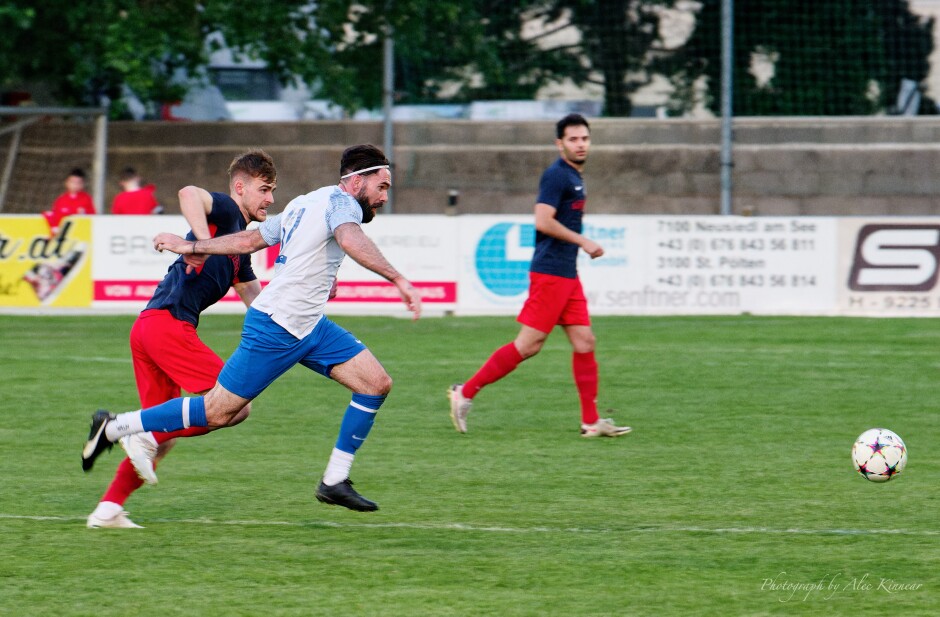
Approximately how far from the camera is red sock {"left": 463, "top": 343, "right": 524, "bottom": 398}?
9766 mm

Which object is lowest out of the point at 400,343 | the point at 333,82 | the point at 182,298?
the point at 400,343

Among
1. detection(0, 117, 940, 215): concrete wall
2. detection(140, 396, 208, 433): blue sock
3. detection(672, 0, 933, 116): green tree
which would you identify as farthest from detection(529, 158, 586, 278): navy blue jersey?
detection(672, 0, 933, 116): green tree

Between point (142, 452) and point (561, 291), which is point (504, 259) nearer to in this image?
point (561, 291)

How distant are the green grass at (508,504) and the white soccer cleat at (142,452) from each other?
0.96 feet

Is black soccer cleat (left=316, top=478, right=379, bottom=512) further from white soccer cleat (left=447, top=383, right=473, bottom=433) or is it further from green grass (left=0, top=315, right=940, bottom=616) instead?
white soccer cleat (left=447, top=383, right=473, bottom=433)

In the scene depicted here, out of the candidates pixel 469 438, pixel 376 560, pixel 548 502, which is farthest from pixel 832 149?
pixel 376 560

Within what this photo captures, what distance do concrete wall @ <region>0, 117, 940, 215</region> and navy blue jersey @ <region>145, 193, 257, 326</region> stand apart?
55.7 feet

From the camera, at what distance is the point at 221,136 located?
82.9ft

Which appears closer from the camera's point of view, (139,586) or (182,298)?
(139,586)

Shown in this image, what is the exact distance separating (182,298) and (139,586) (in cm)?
168

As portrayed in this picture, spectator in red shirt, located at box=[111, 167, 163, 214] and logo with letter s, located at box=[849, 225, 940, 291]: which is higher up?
spectator in red shirt, located at box=[111, 167, 163, 214]

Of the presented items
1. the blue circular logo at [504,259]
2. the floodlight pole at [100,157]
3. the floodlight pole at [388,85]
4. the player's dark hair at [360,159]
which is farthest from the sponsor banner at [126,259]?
the player's dark hair at [360,159]

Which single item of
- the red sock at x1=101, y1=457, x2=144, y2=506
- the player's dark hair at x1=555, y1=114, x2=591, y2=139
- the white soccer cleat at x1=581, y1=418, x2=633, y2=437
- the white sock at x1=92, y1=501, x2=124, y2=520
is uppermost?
the player's dark hair at x1=555, y1=114, x2=591, y2=139

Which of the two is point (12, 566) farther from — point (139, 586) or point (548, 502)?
point (548, 502)
